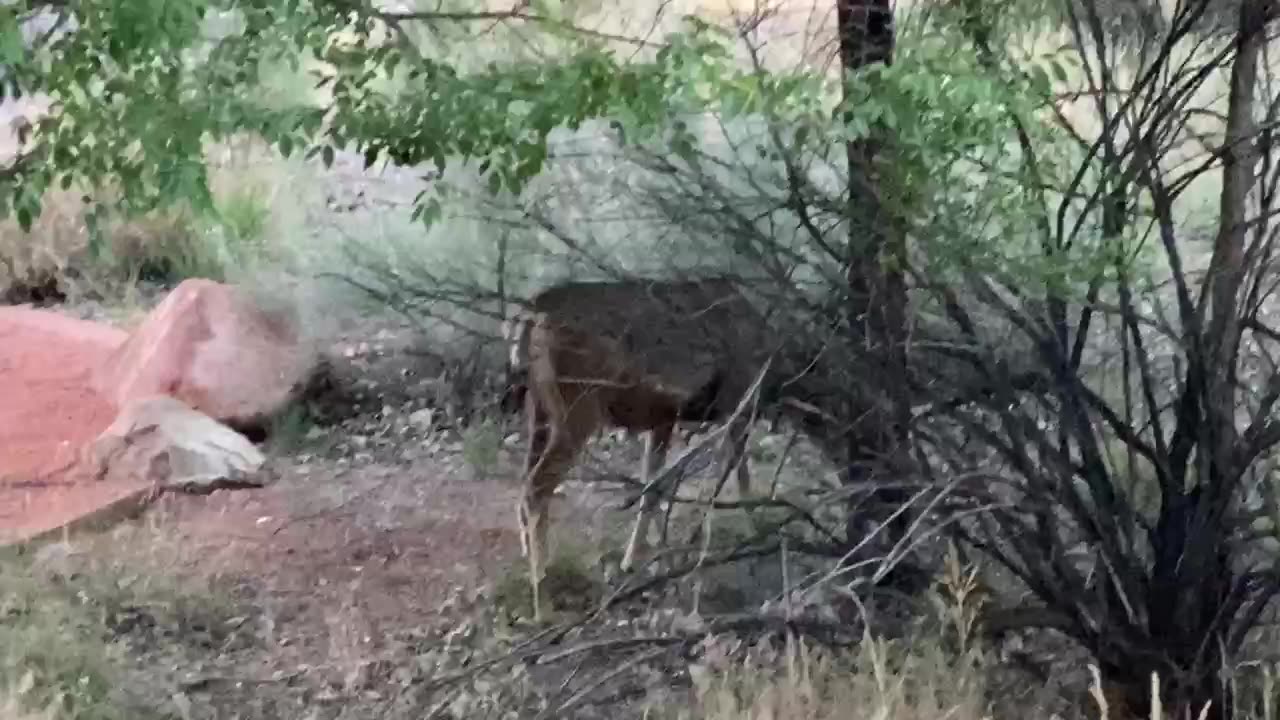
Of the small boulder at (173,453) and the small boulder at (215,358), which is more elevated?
the small boulder at (215,358)

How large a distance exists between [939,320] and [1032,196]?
2.54ft

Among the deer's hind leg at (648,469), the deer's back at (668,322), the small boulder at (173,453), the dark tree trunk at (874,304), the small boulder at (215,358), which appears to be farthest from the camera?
the small boulder at (215,358)

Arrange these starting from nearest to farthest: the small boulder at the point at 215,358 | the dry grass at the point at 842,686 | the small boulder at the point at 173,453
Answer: the dry grass at the point at 842,686, the small boulder at the point at 173,453, the small boulder at the point at 215,358

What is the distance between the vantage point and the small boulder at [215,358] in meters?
6.52

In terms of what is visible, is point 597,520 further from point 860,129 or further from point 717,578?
point 860,129

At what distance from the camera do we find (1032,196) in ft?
10.6

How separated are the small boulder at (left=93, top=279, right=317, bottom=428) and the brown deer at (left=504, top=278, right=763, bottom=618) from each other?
2.10m

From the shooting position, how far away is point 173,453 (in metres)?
5.76

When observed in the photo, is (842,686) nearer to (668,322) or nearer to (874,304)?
(874,304)

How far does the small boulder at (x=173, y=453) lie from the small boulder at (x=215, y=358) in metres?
0.41

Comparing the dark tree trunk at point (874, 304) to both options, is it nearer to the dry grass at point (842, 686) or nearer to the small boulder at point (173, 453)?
the dry grass at point (842, 686)

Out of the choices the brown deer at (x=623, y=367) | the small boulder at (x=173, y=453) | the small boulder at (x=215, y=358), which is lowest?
the small boulder at (x=173, y=453)

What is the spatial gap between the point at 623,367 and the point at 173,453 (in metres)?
2.26

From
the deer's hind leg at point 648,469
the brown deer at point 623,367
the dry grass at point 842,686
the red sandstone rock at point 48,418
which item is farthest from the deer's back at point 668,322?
the red sandstone rock at point 48,418
